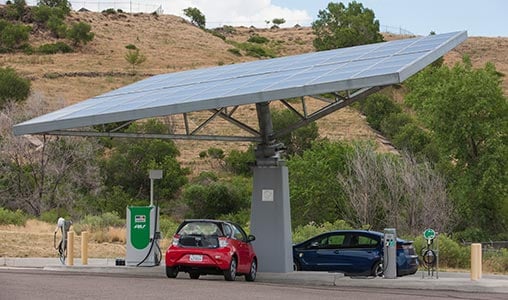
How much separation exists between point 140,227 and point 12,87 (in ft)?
167

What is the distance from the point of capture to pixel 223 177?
67500 millimetres

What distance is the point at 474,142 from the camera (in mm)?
53375

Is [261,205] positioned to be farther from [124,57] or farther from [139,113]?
[124,57]

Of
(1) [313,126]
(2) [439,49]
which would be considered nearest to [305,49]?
(1) [313,126]

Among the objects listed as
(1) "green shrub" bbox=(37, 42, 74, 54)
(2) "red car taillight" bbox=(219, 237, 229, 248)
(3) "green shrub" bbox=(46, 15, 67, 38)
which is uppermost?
(3) "green shrub" bbox=(46, 15, 67, 38)

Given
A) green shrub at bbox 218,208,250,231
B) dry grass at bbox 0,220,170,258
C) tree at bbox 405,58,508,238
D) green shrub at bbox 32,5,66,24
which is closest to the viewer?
dry grass at bbox 0,220,170,258

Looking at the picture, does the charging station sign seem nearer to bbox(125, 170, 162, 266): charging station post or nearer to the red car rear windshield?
bbox(125, 170, 162, 266): charging station post

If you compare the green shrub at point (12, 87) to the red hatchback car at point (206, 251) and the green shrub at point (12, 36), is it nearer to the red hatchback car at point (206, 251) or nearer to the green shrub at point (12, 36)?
the green shrub at point (12, 36)

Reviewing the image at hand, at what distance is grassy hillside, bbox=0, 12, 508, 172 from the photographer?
79.1m

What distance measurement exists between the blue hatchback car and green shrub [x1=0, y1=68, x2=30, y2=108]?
49615 mm

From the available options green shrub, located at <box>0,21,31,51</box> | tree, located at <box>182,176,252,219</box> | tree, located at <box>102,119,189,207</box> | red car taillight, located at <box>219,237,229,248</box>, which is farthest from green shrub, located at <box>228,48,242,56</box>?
red car taillight, located at <box>219,237,229,248</box>

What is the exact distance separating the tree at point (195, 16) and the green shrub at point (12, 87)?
2732 inches

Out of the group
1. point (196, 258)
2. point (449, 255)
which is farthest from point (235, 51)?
point (196, 258)

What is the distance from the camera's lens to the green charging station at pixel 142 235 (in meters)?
24.6
